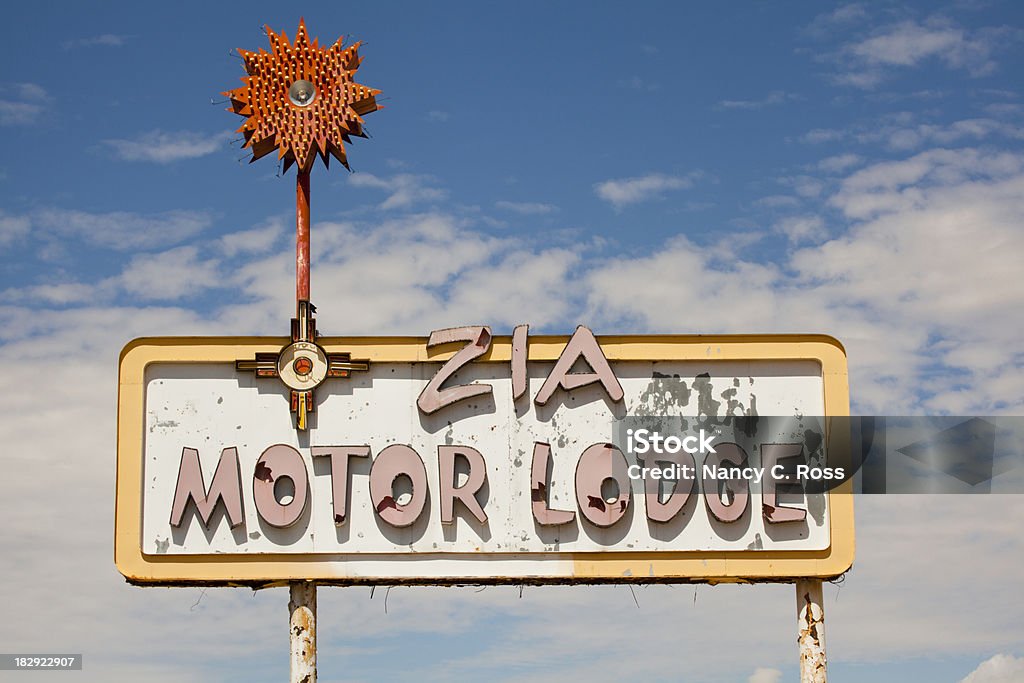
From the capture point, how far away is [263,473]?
20.1m

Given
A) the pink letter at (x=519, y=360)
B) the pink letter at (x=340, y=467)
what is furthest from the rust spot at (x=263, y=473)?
the pink letter at (x=519, y=360)

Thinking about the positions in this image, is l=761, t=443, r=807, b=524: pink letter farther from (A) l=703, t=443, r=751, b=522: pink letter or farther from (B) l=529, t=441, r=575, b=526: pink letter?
(B) l=529, t=441, r=575, b=526: pink letter

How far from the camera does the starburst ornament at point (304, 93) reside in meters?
21.0

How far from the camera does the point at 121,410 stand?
20281mm

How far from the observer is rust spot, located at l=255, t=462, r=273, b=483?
790 inches

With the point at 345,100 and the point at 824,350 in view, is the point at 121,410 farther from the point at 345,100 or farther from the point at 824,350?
the point at 824,350

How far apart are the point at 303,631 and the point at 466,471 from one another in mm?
3235

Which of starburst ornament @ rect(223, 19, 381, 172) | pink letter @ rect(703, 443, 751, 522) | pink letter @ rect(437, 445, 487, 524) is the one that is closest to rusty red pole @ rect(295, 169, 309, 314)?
starburst ornament @ rect(223, 19, 381, 172)

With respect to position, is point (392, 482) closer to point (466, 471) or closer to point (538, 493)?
point (466, 471)

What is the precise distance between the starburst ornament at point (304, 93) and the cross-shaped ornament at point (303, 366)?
9.09 feet

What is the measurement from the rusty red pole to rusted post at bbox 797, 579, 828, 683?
8470mm

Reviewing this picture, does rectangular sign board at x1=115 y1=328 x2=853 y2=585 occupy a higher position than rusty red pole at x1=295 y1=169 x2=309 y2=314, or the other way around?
rusty red pole at x1=295 y1=169 x2=309 y2=314

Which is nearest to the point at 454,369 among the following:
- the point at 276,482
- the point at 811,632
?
the point at 276,482

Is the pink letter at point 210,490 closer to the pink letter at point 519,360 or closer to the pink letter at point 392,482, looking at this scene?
the pink letter at point 392,482
